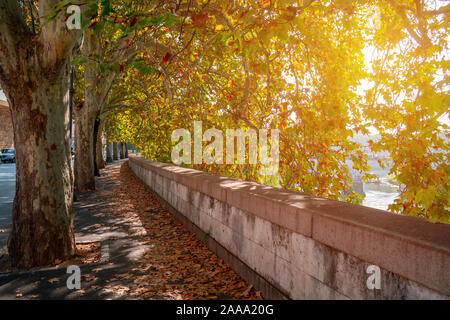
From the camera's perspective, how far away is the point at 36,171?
595 cm

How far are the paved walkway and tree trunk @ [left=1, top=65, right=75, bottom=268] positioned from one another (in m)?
0.48

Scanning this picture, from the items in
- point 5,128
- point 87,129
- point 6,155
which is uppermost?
point 5,128

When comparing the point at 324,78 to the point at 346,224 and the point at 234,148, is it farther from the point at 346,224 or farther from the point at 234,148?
the point at 346,224

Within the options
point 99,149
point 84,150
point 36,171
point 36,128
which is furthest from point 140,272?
point 99,149

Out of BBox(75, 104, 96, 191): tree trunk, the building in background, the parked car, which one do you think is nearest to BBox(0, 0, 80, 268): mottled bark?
BBox(75, 104, 96, 191): tree trunk

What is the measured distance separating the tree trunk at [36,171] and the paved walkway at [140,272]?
0.48 m

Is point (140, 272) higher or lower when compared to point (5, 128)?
lower

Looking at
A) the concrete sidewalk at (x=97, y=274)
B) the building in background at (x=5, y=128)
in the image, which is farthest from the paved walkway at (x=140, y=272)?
the building in background at (x=5, y=128)

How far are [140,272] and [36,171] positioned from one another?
2.46m

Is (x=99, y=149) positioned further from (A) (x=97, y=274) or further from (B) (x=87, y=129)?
(A) (x=97, y=274)

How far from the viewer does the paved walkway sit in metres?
4.94

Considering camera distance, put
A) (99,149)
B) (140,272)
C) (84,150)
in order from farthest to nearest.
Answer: (99,149) → (84,150) → (140,272)

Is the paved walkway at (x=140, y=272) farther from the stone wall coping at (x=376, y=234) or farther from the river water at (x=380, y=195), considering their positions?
the river water at (x=380, y=195)
